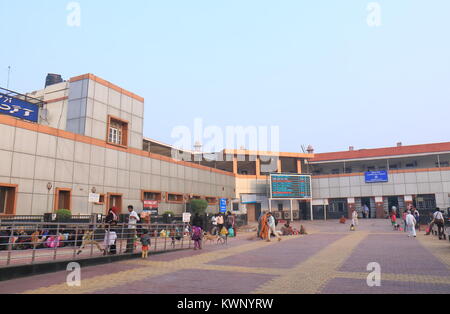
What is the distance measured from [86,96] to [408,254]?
21719mm

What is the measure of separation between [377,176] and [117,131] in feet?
119

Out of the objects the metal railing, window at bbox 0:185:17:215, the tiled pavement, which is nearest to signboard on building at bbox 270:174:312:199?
the metal railing

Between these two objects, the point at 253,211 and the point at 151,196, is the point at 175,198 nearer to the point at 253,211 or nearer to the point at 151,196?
the point at 151,196

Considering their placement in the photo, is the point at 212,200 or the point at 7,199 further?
the point at 212,200

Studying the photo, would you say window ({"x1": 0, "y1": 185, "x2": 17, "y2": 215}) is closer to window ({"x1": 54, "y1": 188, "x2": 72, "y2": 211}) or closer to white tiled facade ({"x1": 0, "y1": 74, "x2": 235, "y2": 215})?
white tiled facade ({"x1": 0, "y1": 74, "x2": 235, "y2": 215})

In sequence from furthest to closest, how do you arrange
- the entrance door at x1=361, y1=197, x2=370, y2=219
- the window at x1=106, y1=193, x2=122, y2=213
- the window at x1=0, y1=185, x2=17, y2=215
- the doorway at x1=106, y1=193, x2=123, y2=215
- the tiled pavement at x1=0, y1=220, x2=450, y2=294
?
1. the entrance door at x1=361, y1=197, x2=370, y2=219
2. the doorway at x1=106, y1=193, x2=123, y2=215
3. the window at x1=106, y1=193, x2=122, y2=213
4. the window at x1=0, y1=185, x2=17, y2=215
5. the tiled pavement at x1=0, y1=220, x2=450, y2=294

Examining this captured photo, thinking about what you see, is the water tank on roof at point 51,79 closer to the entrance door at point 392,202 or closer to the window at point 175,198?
the window at point 175,198

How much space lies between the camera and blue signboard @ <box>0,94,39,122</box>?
70.1 ft

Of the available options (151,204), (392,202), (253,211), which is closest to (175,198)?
(151,204)

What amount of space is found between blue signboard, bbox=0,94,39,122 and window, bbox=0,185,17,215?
569 cm

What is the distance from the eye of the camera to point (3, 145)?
59.7 feet

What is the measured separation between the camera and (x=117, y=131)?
88.7 ft
